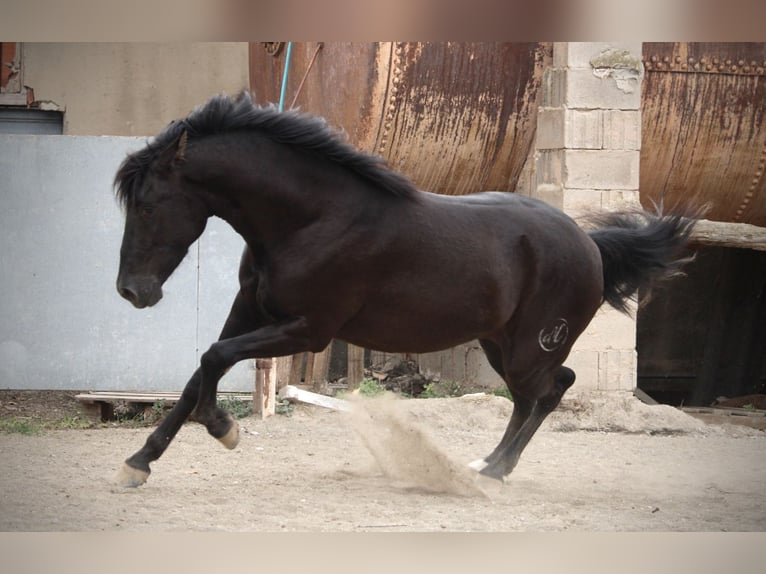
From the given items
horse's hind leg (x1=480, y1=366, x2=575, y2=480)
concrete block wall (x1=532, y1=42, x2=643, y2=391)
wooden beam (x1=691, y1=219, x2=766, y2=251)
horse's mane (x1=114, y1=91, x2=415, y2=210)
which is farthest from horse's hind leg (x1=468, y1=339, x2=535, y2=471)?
wooden beam (x1=691, y1=219, x2=766, y2=251)

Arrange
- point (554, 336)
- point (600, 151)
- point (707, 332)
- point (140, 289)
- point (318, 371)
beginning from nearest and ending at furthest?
point (140, 289)
point (554, 336)
point (600, 151)
point (318, 371)
point (707, 332)

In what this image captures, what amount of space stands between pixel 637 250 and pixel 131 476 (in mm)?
3008

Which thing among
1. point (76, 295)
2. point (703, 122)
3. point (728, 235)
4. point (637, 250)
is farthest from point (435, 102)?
point (76, 295)

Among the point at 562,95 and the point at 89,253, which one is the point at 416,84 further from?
the point at 89,253

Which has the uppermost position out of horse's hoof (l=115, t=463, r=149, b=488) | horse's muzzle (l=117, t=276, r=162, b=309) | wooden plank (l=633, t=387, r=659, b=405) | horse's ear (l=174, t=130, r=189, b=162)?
horse's ear (l=174, t=130, r=189, b=162)

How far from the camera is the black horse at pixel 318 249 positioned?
479cm

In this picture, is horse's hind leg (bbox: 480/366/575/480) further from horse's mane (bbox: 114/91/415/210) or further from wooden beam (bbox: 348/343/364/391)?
wooden beam (bbox: 348/343/364/391)

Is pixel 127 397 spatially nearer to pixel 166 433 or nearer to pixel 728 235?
pixel 166 433

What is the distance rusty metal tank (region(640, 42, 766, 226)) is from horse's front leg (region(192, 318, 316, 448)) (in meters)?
4.73

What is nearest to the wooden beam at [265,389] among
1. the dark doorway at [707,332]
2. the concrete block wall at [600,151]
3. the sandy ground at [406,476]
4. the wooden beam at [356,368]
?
the sandy ground at [406,476]

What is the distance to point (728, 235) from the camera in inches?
349

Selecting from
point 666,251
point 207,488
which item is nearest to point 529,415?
point 666,251

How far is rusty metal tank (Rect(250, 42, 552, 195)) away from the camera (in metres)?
8.27

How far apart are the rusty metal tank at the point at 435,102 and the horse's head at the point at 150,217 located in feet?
12.1
